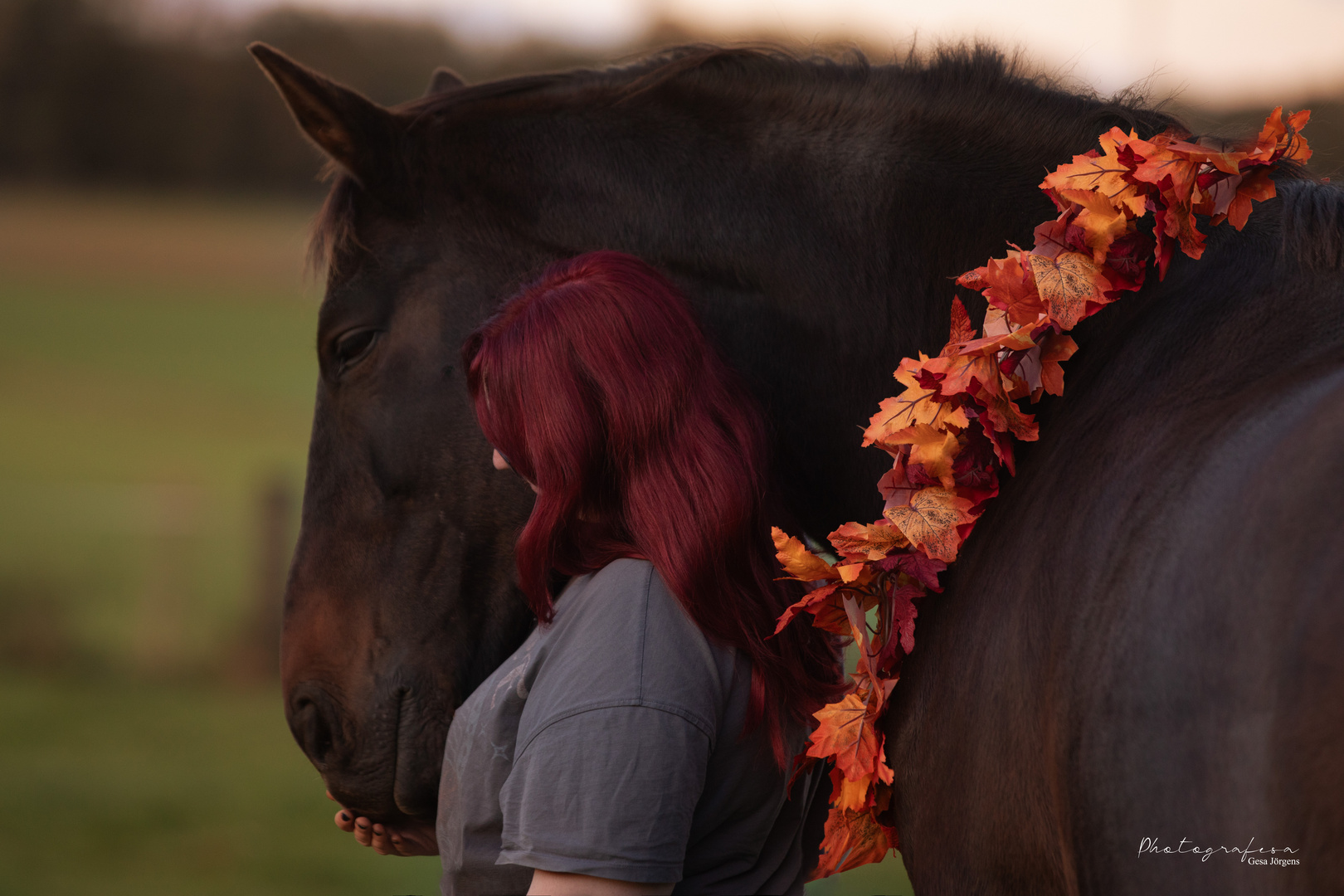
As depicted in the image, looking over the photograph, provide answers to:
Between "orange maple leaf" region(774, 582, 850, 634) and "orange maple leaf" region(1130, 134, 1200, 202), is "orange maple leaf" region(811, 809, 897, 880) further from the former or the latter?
"orange maple leaf" region(1130, 134, 1200, 202)

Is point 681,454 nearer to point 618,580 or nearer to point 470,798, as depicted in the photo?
point 618,580

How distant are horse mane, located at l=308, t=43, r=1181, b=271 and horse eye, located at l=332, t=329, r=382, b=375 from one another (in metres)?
0.17

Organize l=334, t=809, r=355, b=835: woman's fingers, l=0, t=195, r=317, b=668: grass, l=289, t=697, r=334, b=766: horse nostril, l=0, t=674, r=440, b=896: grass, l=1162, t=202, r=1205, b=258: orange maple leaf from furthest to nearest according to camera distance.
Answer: l=0, t=195, r=317, b=668: grass
l=0, t=674, r=440, b=896: grass
l=334, t=809, r=355, b=835: woman's fingers
l=289, t=697, r=334, b=766: horse nostril
l=1162, t=202, r=1205, b=258: orange maple leaf

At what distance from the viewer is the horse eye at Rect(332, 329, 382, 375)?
2250 mm

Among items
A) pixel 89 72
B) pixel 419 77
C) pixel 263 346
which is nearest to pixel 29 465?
pixel 263 346

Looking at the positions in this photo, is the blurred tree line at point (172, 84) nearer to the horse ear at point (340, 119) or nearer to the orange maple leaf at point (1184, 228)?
the horse ear at point (340, 119)

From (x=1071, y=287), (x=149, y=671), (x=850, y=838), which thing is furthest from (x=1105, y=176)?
(x=149, y=671)

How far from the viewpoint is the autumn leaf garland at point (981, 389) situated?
159cm

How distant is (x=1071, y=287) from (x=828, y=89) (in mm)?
695

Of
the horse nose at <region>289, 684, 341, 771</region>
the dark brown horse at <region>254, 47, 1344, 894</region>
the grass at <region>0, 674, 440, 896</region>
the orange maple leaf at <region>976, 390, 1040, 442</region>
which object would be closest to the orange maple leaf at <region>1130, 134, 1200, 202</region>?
the dark brown horse at <region>254, 47, 1344, 894</region>

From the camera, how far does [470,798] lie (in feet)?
5.69

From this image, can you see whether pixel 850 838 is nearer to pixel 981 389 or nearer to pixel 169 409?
pixel 981 389

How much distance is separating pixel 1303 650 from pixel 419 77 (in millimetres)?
49699

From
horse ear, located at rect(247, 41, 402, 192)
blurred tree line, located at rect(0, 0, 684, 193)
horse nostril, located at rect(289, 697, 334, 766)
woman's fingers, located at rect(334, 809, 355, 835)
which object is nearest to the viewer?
horse ear, located at rect(247, 41, 402, 192)
